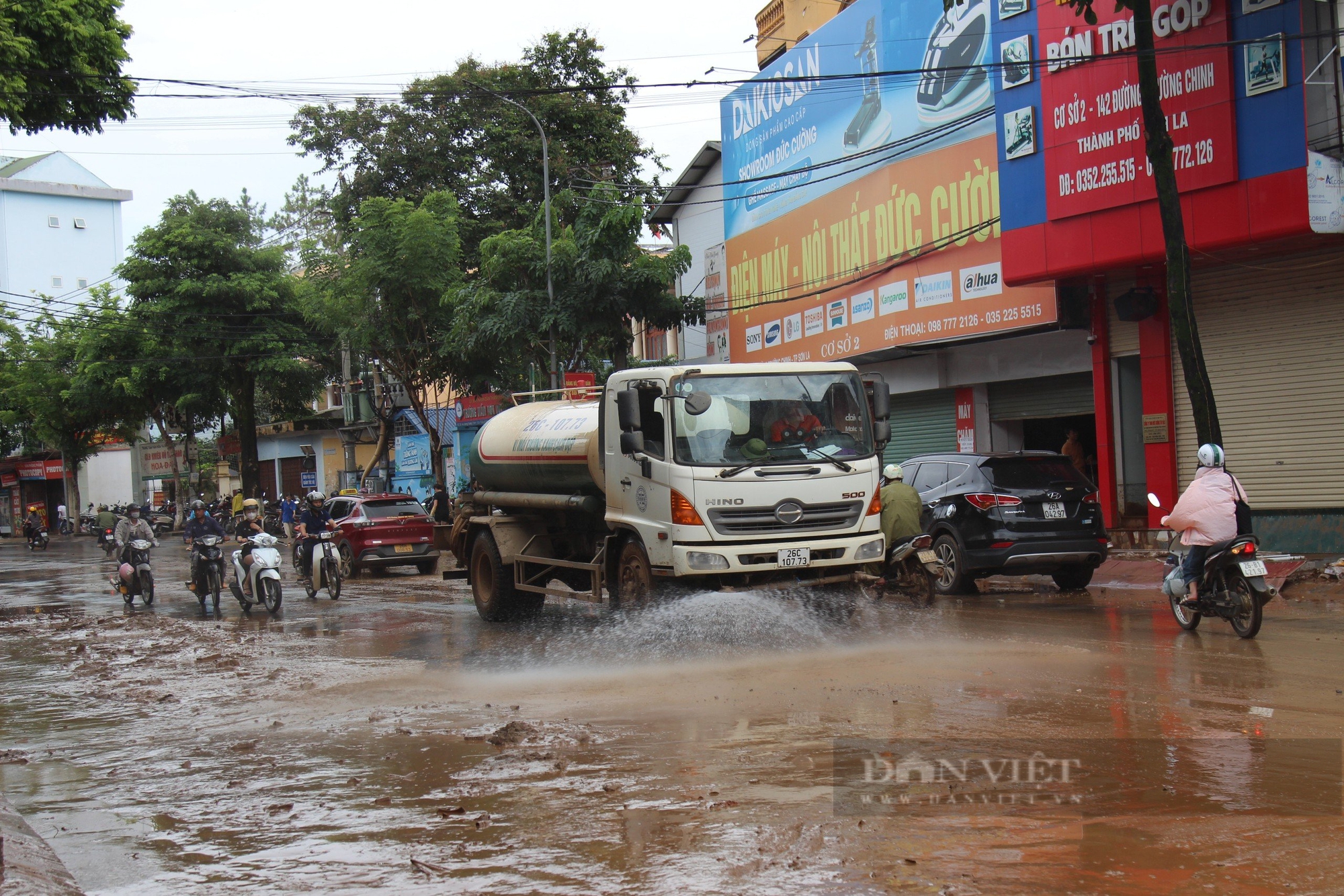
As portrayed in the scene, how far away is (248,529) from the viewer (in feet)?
53.7

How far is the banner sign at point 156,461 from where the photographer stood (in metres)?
62.2

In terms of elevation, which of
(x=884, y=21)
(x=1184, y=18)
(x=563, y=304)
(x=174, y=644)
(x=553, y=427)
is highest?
(x=884, y=21)

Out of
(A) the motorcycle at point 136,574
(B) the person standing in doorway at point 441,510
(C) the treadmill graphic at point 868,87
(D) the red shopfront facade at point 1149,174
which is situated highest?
(C) the treadmill graphic at point 868,87

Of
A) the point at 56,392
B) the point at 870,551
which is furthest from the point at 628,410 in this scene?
the point at 56,392

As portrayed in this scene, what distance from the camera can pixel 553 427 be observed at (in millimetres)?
12734

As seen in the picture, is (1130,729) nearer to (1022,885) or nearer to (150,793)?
(1022,885)

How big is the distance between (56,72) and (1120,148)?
15135 mm

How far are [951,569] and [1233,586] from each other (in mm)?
A: 4657

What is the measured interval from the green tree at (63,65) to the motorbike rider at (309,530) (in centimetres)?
653

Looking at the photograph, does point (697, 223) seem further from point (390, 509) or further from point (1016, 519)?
point (1016, 519)

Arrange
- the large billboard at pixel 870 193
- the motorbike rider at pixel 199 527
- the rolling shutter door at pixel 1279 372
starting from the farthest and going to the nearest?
the large billboard at pixel 870 193 → the motorbike rider at pixel 199 527 → the rolling shutter door at pixel 1279 372

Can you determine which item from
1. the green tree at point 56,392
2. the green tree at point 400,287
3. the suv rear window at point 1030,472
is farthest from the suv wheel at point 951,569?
the green tree at point 56,392

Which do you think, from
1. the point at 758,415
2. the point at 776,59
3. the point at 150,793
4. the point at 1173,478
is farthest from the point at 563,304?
the point at 150,793

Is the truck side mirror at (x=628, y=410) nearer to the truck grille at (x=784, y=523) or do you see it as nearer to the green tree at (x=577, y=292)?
the truck grille at (x=784, y=523)
